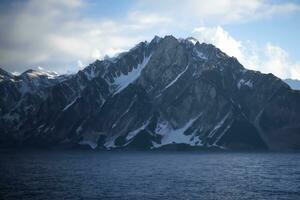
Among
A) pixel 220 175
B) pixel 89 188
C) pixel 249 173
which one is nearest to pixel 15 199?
pixel 89 188

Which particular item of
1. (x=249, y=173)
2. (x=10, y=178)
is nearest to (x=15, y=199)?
(x=10, y=178)

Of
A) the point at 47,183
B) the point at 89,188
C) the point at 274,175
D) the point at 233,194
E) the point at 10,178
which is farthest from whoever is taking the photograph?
the point at 274,175

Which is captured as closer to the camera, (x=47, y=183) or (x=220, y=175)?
(x=47, y=183)

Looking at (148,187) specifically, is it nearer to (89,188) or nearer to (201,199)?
(89,188)

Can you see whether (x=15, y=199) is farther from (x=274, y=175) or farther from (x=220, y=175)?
(x=274, y=175)

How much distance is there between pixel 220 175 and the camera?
153 m

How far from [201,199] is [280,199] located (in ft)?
55.3

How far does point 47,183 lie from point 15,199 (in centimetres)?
2975

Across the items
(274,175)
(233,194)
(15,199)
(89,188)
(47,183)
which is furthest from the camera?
(274,175)

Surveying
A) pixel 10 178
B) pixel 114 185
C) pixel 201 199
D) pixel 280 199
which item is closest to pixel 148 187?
pixel 114 185

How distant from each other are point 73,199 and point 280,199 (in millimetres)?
43966

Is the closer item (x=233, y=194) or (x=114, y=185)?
(x=233, y=194)

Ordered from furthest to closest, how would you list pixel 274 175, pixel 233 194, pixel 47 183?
1. pixel 274 175
2. pixel 47 183
3. pixel 233 194

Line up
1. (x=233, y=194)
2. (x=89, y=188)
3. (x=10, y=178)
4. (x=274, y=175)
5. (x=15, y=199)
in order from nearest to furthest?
(x=15, y=199)
(x=233, y=194)
(x=89, y=188)
(x=10, y=178)
(x=274, y=175)
